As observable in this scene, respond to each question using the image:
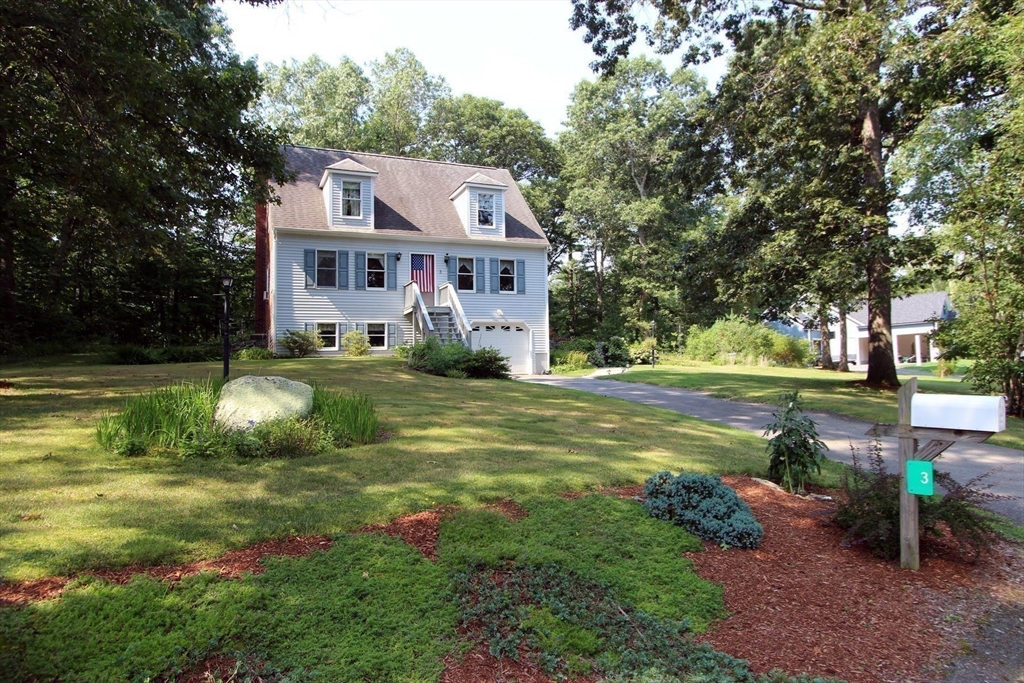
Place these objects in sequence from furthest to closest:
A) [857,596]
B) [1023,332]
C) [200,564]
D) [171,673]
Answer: [1023,332] < [857,596] < [200,564] < [171,673]

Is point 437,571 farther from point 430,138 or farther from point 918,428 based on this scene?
point 430,138

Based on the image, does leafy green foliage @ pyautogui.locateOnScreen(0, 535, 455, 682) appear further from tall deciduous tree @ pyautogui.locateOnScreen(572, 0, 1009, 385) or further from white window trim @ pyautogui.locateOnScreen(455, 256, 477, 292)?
white window trim @ pyautogui.locateOnScreen(455, 256, 477, 292)

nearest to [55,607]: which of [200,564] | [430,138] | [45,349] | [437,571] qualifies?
[200,564]

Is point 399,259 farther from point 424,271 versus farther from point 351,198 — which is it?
point 351,198

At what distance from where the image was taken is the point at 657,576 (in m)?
4.10

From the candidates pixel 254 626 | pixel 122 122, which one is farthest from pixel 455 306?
pixel 254 626

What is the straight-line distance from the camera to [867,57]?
544 inches

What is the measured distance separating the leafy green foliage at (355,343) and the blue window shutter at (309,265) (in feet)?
7.51

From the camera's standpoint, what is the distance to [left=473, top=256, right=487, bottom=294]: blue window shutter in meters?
24.2

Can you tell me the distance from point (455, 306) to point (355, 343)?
12.3 feet

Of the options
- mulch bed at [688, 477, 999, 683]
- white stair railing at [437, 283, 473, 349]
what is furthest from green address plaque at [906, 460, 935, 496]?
white stair railing at [437, 283, 473, 349]

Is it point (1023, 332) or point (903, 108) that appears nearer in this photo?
point (1023, 332)

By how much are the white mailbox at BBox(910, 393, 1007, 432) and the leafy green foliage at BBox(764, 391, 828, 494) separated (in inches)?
63.6

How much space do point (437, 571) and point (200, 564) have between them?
143cm
